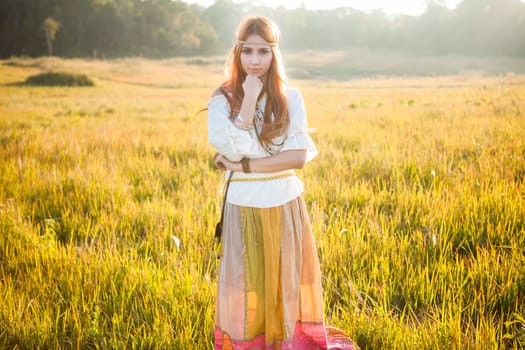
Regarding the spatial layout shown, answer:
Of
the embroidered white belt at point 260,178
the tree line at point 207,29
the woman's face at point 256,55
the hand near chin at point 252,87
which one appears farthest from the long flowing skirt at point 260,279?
the tree line at point 207,29

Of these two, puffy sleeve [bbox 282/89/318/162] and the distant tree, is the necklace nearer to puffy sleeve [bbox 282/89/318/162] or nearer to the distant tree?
puffy sleeve [bbox 282/89/318/162]

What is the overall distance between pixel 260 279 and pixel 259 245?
0.17 metres

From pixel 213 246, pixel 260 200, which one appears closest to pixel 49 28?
pixel 213 246

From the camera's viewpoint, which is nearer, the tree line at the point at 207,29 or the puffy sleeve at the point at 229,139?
the puffy sleeve at the point at 229,139

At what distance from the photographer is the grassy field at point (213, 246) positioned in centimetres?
204

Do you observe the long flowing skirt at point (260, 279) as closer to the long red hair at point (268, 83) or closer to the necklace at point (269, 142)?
the necklace at point (269, 142)

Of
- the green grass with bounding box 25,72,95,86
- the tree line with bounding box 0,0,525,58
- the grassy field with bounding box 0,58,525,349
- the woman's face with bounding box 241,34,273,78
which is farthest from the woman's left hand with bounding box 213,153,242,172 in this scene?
the tree line with bounding box 0,0,525,58

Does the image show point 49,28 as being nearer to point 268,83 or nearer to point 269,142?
point 268,83

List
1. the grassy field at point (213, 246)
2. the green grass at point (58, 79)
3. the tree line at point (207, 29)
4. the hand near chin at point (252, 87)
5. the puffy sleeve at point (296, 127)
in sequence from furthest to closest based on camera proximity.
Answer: the tree line at point (207, 29)
the green grass at point (58, 79)
the grassy field at point (213, 246)
the puffy sleeve at point (296, 127)
the hand near chin at point (252, 87)

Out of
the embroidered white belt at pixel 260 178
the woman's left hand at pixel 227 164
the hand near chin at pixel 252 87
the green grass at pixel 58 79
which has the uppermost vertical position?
the green grass at pixel 58 79

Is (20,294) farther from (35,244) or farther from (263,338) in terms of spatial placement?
(263,338)

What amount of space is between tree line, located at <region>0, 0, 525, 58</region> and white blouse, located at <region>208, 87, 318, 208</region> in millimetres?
50394

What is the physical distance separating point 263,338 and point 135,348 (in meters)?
0.68

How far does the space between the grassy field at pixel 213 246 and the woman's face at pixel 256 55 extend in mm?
1359
